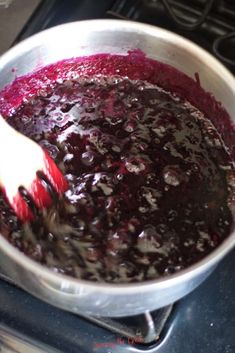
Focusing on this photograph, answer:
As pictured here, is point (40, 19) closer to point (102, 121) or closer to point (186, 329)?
point (102, 121)

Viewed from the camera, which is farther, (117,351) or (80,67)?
(80,67)

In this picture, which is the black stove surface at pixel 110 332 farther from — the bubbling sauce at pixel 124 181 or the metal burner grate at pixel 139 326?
the bubbling sauce at pixel 124 181

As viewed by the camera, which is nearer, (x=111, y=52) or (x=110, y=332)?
(x=110, y=332)

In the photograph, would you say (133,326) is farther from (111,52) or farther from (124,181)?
(111,52)

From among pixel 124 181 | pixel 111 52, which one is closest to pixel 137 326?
pixel 124 181

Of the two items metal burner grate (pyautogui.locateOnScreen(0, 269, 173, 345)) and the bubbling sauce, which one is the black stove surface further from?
the bubbling sauce

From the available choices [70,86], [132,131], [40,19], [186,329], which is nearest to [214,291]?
[186,329]

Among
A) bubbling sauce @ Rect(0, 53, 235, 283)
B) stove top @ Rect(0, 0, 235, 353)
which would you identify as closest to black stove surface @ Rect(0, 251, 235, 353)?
stove top @ Rect(0, 0, 235, 353)
